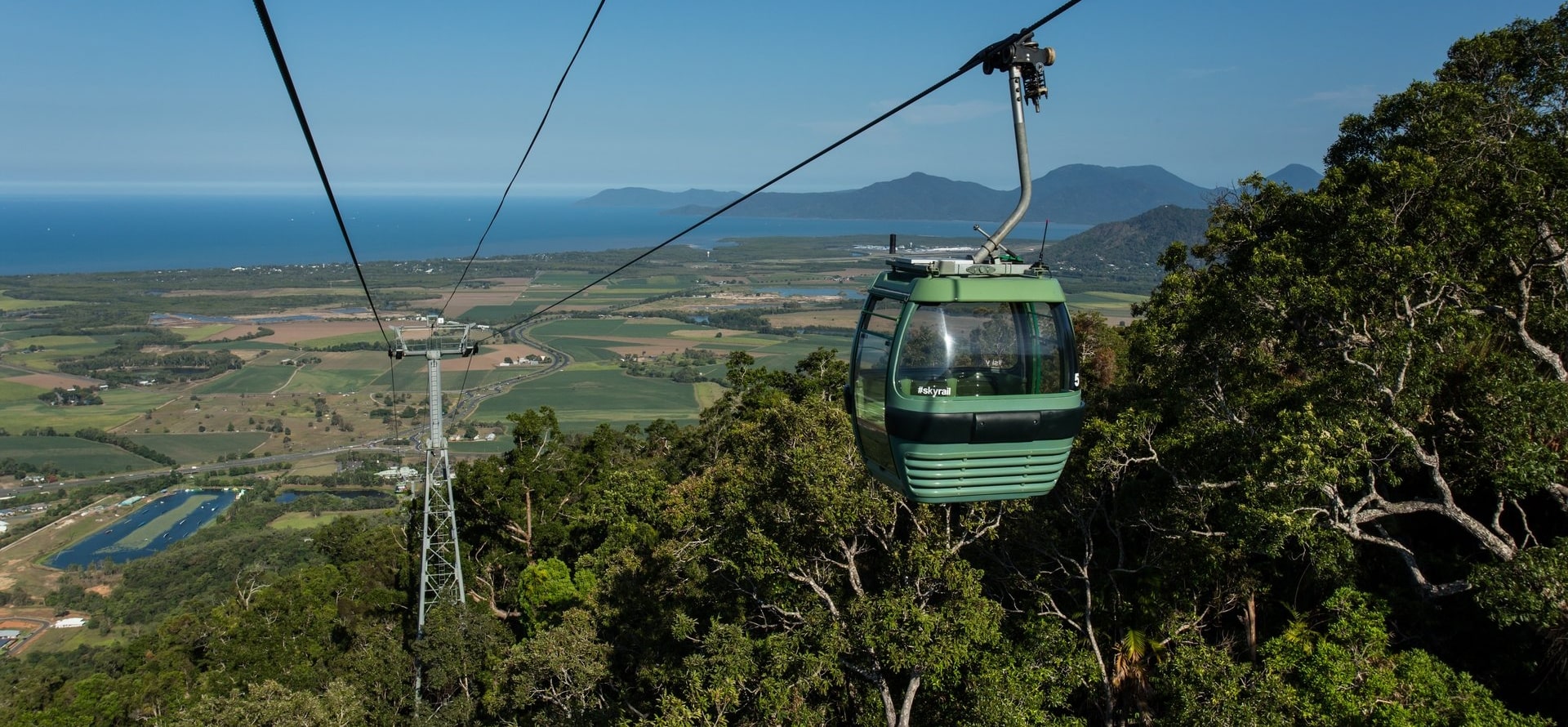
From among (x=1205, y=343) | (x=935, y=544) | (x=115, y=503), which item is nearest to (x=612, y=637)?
(x=935, y=544)

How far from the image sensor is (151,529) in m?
46.6

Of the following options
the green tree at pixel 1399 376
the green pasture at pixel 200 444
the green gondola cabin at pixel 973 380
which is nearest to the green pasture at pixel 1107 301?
the green tree at pixel 1399 376

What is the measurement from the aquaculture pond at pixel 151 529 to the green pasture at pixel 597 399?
16122 mm

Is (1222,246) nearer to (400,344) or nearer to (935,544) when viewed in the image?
(935,544)

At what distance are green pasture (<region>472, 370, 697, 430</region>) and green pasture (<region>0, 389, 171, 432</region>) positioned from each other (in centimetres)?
2745

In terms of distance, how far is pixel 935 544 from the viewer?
966cm

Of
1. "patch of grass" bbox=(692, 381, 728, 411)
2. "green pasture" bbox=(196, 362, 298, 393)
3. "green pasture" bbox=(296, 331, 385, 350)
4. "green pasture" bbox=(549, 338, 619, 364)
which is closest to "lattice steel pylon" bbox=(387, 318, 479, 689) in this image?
"patch of grass" bbox=(692, 381, 728, 411)

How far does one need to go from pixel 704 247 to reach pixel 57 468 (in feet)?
443

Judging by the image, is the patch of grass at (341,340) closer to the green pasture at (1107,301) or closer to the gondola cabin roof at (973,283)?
the green pasture at (1107,301)

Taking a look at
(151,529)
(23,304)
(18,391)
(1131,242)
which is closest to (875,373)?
(151,529)

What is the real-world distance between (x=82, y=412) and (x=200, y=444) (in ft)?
53.2

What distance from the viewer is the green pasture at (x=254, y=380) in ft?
238

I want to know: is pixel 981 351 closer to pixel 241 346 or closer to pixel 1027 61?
pixel 1027 61

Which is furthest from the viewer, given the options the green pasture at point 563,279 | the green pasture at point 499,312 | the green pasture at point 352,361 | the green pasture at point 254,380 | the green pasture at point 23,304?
the green pasture at point 563,279
